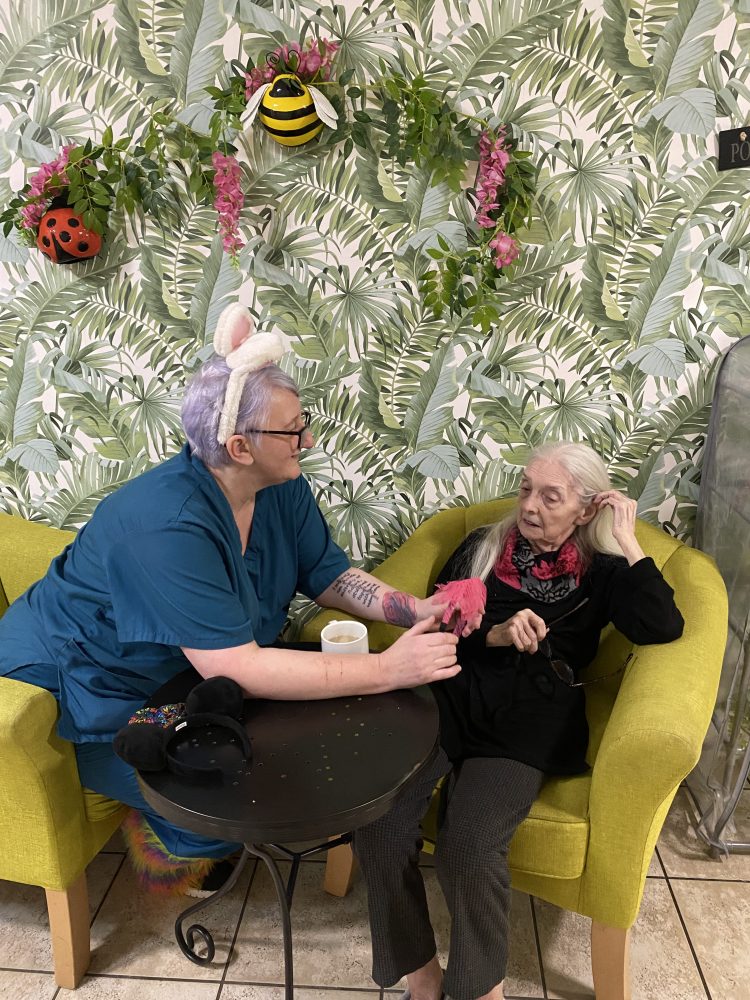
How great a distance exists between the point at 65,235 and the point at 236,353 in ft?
3.00

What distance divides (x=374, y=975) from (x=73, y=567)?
1.15m

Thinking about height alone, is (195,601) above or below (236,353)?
below

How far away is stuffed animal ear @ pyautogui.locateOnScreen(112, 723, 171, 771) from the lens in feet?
4.49

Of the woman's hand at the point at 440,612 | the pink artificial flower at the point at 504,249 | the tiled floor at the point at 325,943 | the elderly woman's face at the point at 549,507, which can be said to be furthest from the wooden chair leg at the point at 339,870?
the pink artificial flower at the point at 504,249

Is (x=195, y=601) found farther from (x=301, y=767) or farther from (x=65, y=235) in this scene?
(x=65, y=235)

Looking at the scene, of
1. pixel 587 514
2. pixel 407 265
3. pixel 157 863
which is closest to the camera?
pixel 157 863

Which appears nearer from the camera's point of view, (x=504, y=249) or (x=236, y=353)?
(x=236, y=353)

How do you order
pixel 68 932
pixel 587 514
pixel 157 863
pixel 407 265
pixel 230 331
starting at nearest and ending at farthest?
pixel 230 331 < pixel 68 932 < pixel 157 863 < pixel 587 514 < pixel 407 265

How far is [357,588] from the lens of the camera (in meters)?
2.10

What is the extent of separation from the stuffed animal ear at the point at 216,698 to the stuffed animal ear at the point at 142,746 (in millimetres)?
115

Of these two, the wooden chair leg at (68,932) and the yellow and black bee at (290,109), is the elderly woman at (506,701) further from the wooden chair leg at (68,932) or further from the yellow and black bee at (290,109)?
the yellow and black bee at (290,109)

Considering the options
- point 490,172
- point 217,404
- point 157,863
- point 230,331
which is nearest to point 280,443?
point 217,404

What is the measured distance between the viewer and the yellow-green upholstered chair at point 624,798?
1579 millimetres

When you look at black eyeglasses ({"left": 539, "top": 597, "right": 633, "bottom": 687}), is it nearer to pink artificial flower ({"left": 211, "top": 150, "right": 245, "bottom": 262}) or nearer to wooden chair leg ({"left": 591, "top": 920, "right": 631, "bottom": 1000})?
wooden chair leg ({"left": 591, "top": 920, "right": 631, "bottom": 1000})
